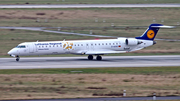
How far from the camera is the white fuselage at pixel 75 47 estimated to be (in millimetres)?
41594

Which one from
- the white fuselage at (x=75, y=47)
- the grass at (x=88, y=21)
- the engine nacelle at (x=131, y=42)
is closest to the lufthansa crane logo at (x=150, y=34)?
the white fuselage at (x=75, y=47)

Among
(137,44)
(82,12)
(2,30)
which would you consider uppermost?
(82,12)

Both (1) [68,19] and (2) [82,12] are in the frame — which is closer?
(1) [68,19]

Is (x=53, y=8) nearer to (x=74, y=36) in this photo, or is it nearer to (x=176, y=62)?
(x=74, y=36)

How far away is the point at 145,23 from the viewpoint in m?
74.7

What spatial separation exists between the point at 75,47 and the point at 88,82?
51.1 feet

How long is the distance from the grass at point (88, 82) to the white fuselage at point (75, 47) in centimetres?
831

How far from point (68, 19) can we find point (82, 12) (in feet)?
24.1

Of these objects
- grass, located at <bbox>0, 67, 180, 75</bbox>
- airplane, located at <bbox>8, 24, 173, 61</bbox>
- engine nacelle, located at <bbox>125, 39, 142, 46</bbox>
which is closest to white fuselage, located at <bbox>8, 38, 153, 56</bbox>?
airplane, located at <bbox>8, 24, 173, 61</bbox>

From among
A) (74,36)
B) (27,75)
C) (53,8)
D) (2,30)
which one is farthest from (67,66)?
(53,8)

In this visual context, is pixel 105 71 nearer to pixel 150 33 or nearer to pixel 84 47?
pixel 84 47

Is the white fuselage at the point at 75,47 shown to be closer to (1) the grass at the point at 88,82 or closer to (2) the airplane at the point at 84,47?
(2) the airplane at the point at 84,47

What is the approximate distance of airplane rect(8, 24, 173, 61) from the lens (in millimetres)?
41625

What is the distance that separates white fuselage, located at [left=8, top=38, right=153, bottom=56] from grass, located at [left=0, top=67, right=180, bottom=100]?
8.31 m
